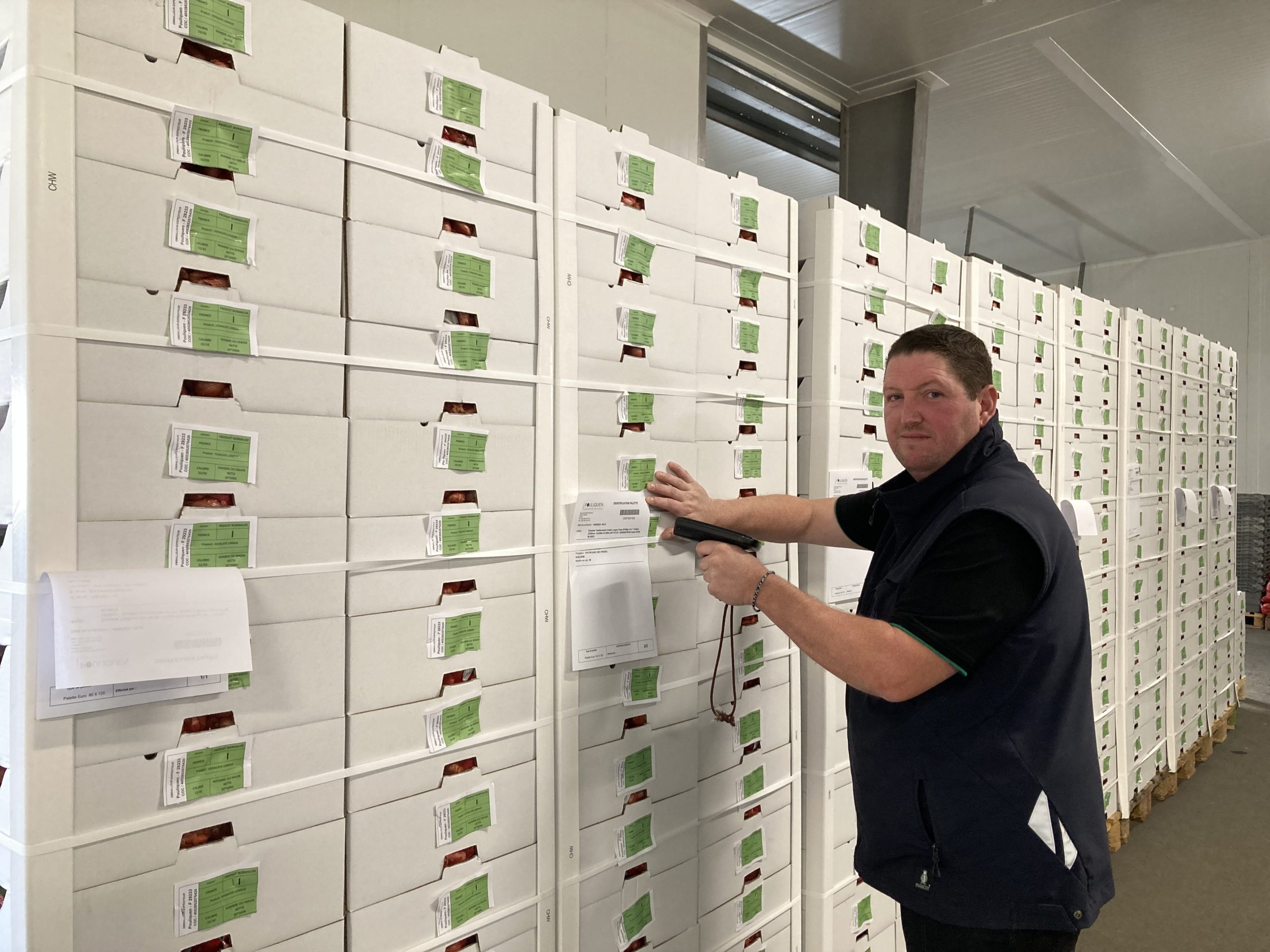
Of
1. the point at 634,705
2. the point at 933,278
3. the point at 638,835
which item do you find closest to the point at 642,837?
the point at 638,835

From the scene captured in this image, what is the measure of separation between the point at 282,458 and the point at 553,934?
4.03ft

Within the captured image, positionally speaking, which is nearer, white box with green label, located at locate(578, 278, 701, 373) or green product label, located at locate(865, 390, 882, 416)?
white box with green label, located at locate(578, 278, 701, 373)

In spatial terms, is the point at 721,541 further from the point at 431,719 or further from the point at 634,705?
the point at 431,719

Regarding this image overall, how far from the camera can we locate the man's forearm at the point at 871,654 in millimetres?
1710

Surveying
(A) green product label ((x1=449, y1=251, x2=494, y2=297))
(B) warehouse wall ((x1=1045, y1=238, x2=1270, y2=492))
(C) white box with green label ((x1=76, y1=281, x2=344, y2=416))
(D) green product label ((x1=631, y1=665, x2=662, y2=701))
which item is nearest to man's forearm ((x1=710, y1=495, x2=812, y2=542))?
(D) green product label ((x1=631, y1=665, x2=662, y2=701))

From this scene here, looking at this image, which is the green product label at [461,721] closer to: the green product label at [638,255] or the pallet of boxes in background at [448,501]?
the pallet of boxes in background at [448,501]

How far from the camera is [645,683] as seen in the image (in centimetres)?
212

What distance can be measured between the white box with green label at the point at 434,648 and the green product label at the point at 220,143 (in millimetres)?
792

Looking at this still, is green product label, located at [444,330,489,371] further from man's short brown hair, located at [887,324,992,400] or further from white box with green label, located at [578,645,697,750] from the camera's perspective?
man's short brown hair, located at [887,324,992,400]

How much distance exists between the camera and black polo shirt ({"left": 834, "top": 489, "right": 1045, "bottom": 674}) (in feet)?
5.57

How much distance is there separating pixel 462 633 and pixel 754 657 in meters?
1.02

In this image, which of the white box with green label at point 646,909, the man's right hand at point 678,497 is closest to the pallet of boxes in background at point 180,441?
the white box with green label at point 646,909

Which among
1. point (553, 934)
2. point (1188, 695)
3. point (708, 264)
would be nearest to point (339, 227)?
point (708, 264)

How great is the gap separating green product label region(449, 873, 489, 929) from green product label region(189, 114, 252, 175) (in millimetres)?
1399
